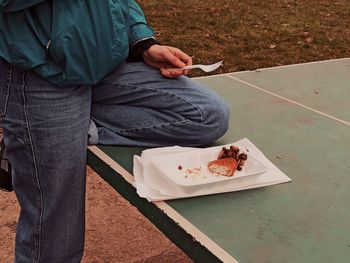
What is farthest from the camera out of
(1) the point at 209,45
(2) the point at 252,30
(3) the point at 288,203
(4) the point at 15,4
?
(2) the point at 252,30

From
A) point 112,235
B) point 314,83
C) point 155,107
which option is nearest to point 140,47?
point 155,107

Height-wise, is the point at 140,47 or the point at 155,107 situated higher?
the point at 140,47

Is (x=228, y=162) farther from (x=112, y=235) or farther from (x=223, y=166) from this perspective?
(x=112, y=235)

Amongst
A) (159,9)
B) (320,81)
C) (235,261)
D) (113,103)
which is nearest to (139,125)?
(113,103)

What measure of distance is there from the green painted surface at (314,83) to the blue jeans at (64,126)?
1038 millimetres

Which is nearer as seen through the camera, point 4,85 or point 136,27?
point 4,85

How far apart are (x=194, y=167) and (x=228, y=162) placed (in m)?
0.11

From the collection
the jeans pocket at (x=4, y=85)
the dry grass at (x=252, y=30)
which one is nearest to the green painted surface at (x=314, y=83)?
the jeans pocket at (x=4, y=85)

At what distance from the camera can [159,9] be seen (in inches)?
323

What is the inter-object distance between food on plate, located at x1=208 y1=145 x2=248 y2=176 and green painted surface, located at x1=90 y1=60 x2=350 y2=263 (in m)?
0.08

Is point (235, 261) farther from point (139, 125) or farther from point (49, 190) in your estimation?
Result: point (139, 125)

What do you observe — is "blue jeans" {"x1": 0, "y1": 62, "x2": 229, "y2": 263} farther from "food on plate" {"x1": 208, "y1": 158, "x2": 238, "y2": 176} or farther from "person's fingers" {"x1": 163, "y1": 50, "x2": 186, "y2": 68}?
"food on plate" {"x1": 208, "y1": 158, "x2": 238, "y2": 176}

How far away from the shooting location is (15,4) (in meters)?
1.56

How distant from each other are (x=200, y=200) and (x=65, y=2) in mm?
664
